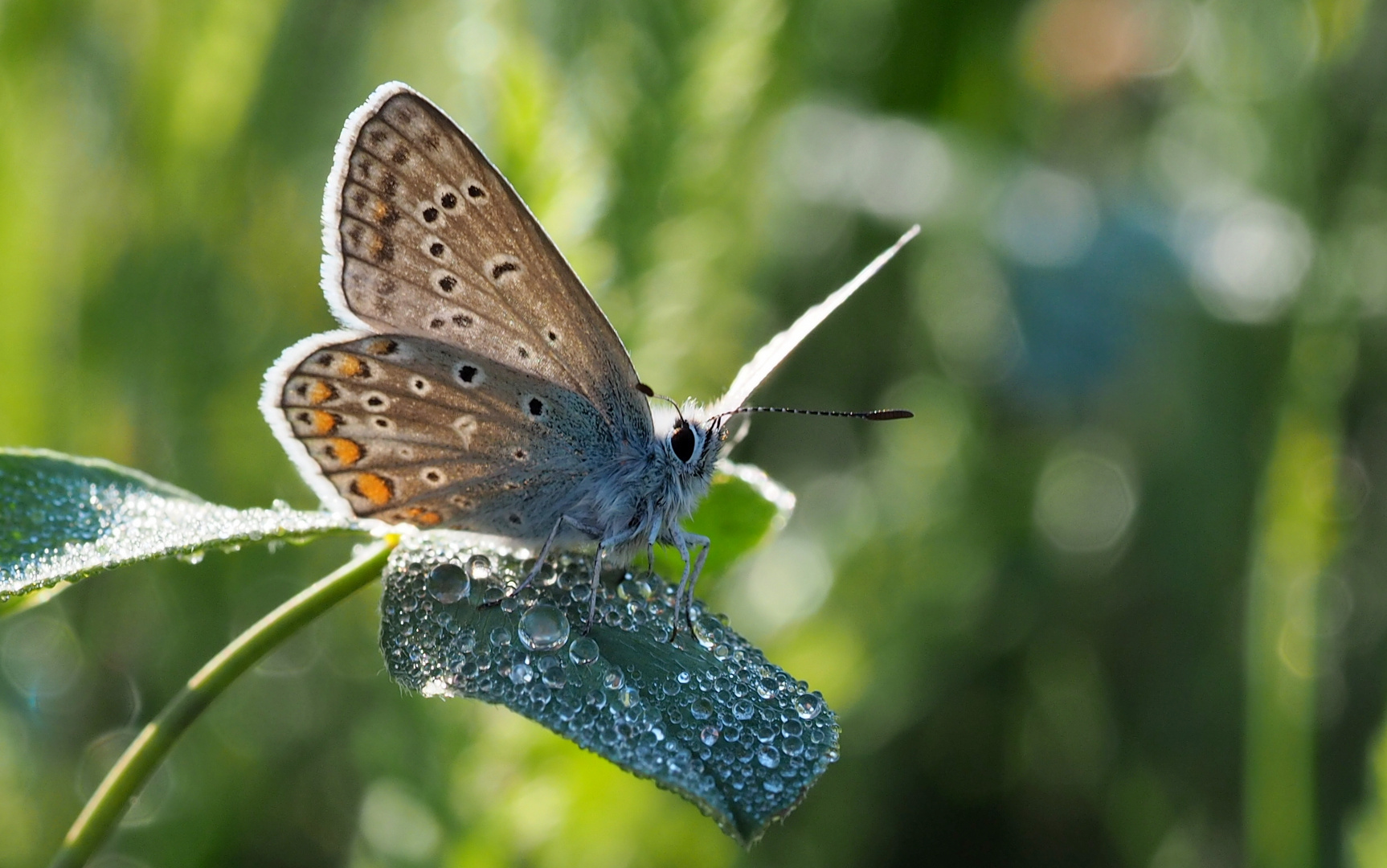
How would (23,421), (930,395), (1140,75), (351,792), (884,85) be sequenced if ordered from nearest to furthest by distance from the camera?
(23,421), (351,792), (930,395), (1140,75), (884,85)

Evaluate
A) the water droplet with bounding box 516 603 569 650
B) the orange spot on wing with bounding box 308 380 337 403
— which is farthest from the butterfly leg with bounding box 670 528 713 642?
the orange spot on wing with bounding box 308 380 337 403

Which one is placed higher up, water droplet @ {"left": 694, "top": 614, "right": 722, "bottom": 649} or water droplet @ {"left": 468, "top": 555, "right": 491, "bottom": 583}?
water droplet @ {"left": 694, "top": 614, "right": 722, "bottom": 649}

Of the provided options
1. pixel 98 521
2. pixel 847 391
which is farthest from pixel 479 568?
pixel 847 391

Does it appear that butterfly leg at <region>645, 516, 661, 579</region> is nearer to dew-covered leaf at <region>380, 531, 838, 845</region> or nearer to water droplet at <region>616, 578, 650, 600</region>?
water droplet at <region>616, 578, 650, 600</region>

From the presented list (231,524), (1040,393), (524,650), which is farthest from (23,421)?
(1040,393)

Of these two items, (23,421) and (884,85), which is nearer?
(23,421)

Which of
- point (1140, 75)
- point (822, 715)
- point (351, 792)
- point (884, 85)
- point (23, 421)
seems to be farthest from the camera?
point (884, 85)

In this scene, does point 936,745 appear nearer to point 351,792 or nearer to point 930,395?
point 930,395
